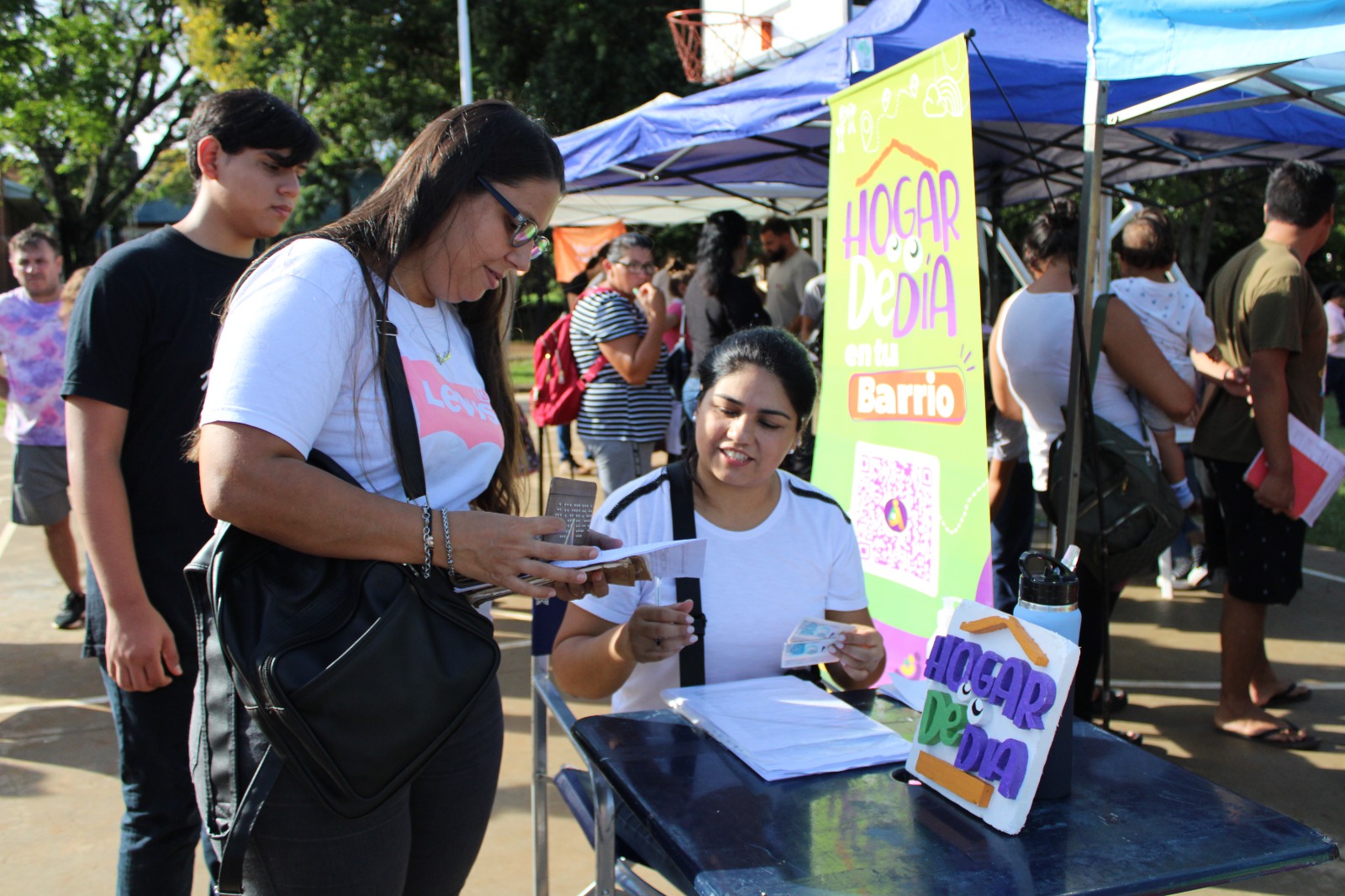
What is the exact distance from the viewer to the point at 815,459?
11.2 ft

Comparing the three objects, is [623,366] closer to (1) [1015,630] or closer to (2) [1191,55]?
(2) [1191,55]

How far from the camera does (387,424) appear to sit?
1.30 meters

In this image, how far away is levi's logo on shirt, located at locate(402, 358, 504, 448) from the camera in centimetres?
134

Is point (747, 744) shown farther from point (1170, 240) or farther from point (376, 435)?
point (1170, 240)

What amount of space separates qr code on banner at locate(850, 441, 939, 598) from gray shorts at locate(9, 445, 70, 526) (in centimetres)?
372

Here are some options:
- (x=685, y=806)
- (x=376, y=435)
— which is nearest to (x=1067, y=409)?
(x=685, y=806)

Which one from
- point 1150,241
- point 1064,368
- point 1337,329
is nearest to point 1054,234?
point 1150,241

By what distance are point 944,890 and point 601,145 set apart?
4.79 metres

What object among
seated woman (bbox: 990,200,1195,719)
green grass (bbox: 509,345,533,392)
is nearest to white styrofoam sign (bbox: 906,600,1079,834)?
seated woman (bbox: 990,200,1195,719)

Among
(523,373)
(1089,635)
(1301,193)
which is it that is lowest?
(1089,635)

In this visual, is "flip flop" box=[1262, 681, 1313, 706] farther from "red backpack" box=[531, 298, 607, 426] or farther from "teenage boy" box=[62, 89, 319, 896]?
"teenage boy" box=[62, 89, 319, 896]

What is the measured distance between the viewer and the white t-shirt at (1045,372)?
340 cm

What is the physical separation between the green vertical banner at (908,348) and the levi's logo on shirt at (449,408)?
157cm

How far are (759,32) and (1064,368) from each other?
10.0 m
